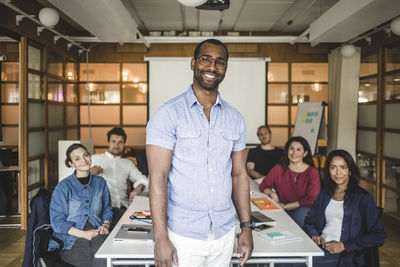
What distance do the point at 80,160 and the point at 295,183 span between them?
192 centimetres

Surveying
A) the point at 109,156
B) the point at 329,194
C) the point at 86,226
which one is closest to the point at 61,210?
the point at 86,226

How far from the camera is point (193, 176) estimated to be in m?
1.43

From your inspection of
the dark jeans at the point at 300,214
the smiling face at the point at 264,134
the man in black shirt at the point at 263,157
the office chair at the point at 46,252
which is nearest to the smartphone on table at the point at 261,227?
the dark jeans at the point at 300,214

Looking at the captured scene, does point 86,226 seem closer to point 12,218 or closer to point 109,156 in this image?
point 109,156

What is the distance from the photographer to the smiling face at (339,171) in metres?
2.43

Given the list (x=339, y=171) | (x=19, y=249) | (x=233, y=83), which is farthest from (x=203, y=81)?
(x=233, y=83)

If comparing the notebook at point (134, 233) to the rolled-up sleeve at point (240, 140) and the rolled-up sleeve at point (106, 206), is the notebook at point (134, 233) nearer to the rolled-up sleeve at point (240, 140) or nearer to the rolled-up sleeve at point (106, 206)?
the rolled-up sleeve at point (106, 206)

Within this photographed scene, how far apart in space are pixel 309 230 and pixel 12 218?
423 cm

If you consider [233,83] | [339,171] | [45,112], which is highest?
[233,83]

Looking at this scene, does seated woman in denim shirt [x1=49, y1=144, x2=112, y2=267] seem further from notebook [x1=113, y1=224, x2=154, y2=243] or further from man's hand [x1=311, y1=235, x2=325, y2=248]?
man's hand [x1=311, y1=235, x2=325, y2=248]

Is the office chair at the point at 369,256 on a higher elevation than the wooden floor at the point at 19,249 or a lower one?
higher

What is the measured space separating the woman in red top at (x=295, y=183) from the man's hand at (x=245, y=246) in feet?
5.05

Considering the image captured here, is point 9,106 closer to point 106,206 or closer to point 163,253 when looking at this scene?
point 106,206

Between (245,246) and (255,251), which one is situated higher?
(245,246)
